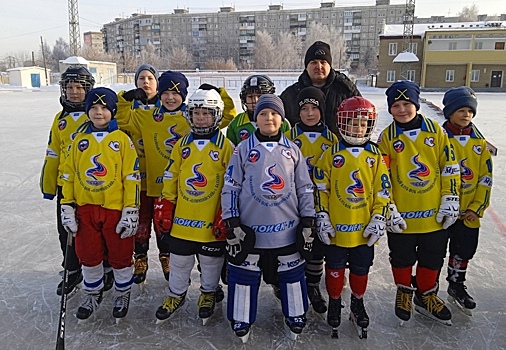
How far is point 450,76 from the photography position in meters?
34.8

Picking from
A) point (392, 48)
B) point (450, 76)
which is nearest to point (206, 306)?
point (450, 76)

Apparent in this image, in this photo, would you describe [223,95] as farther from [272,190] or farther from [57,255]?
[57,255]

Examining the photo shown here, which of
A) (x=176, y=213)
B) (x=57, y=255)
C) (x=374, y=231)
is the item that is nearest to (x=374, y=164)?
(x=374, y=231)

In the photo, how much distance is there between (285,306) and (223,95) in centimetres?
160

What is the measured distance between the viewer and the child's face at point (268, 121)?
2.55 m

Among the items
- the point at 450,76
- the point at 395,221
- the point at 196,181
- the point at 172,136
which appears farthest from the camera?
the point at 450,76

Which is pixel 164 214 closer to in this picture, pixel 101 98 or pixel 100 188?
pixel 100 188

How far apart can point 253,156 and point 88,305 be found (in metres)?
1.52

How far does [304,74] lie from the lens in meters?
3.55

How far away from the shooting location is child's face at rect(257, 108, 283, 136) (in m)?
2.55

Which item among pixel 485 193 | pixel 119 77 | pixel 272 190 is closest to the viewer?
pixel 272 190

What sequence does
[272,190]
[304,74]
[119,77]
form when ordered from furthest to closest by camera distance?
[119,77] < [304,74] < [272,190]

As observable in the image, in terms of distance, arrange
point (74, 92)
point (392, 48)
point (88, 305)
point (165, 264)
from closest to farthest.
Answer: point (88, 305) → point (74, 92) → point (165, 264) → point (392, 48)

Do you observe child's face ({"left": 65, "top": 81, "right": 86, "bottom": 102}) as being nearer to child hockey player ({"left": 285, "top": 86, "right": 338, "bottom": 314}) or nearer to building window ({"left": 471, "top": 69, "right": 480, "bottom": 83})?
child hockey player ({"left": 285, "top": 86, "right": 338, "bottom": 314})
